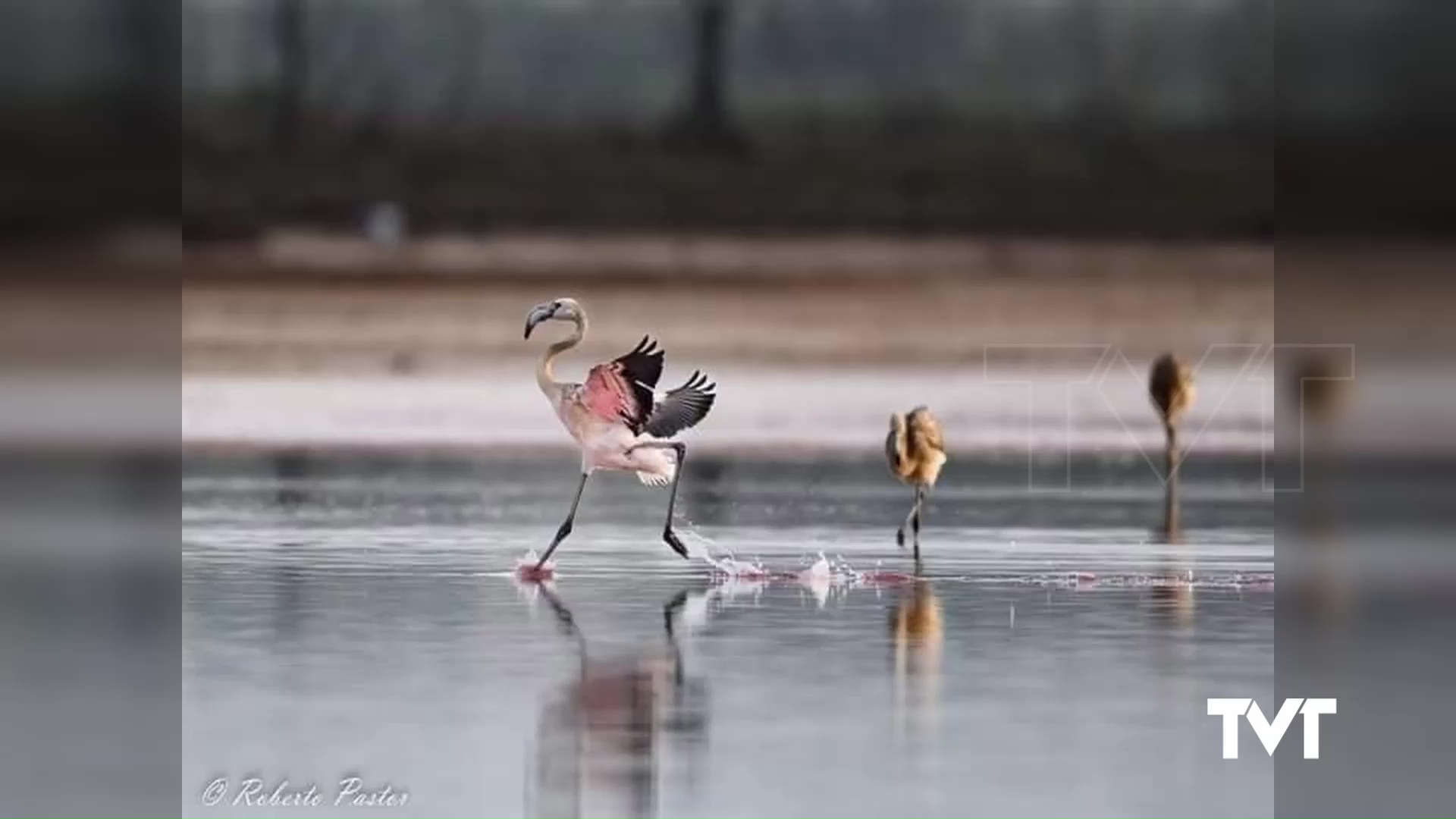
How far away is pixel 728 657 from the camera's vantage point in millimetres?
10758

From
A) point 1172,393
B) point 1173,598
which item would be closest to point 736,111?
point 1172,393

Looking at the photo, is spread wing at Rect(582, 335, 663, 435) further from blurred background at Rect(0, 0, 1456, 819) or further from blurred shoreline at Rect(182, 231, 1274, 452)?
blurred shoreline at Rect(182, 231, 1274, 452)

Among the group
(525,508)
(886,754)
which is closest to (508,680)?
(886,754)

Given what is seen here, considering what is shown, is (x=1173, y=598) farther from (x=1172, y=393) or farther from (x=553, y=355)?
(x=1172, y=393)

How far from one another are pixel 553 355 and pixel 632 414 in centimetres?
78

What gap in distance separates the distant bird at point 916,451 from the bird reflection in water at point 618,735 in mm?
4943

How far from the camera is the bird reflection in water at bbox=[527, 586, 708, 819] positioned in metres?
8.23

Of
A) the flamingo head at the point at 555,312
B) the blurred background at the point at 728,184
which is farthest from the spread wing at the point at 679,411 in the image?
the blurred background at the point at 728,184

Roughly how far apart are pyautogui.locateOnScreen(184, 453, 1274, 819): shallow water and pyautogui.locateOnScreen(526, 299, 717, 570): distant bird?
41 cm

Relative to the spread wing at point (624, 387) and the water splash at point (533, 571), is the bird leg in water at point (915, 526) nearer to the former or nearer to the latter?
the spread wing at point (624, 387)

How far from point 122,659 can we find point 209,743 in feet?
6.13

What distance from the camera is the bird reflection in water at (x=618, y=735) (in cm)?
823

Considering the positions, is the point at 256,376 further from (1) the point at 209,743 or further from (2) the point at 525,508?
(1) the point at 209,743

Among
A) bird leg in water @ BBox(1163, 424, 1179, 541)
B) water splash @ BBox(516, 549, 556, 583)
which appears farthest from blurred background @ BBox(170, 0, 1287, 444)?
→ water splash @ BBox(516, 549, 556, 583)
